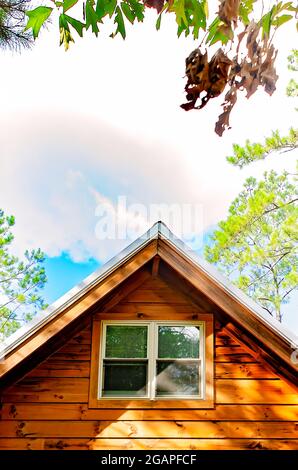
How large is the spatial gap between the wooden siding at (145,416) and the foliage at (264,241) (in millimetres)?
11777

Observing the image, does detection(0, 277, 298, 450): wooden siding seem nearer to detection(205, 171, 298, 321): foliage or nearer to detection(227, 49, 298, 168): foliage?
detection(227, 49, 298, 168): foliage

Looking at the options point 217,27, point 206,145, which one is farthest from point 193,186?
point 217,27

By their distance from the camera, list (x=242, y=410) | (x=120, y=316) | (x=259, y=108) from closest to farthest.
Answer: (x=242, y=410) < (x=120, y=316) < (x=259, y=108)

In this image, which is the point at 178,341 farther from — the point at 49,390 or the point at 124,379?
the point at 49,390

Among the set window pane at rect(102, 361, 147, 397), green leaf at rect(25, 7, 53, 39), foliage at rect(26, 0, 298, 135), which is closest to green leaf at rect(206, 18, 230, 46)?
foliage at rect(26, 0, 298, 135)

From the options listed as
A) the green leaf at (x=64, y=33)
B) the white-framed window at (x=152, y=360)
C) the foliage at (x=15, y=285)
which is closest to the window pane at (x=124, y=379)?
the white-framed window at (x=152, y=360)

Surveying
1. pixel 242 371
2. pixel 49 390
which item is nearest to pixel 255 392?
pixel 242 371

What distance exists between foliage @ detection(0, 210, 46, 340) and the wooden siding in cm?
1796

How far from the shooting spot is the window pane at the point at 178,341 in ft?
21.4

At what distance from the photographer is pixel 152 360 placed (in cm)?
643

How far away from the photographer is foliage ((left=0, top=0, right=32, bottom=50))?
6633 mm

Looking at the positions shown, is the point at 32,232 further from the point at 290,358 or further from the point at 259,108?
the point at 290,358

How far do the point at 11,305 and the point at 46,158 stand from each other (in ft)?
46.1

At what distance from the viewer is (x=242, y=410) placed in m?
6.19
